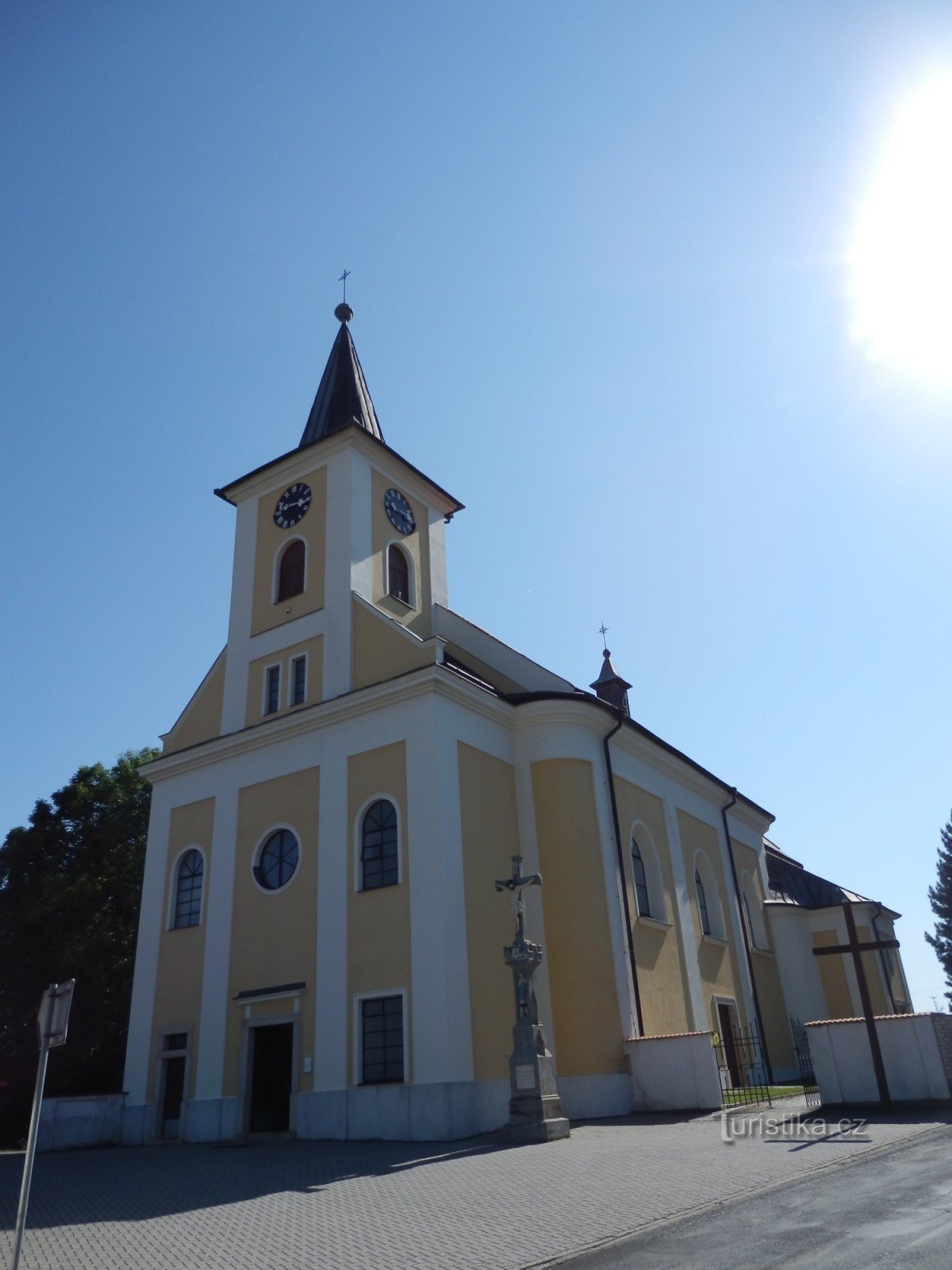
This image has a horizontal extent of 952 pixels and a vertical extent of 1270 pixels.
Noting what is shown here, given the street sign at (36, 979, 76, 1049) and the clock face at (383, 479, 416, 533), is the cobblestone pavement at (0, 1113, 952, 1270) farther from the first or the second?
the clock face at (383, 479, 416, 533)

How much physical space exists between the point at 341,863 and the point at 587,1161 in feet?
28.4

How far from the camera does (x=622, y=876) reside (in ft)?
72.7

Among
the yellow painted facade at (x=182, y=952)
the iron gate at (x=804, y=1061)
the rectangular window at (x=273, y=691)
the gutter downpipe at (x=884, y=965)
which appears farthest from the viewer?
the gutter downpipe at (x=884, y=965)

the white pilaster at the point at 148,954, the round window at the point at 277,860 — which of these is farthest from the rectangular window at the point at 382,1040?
the white pilaster at the point at 148,954

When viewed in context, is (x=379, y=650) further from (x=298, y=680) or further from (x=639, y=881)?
(x=639, y=881)

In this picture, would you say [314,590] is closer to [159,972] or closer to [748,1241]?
[159,972]

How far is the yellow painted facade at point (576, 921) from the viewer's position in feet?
63.5

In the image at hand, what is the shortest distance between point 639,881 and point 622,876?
199 cm

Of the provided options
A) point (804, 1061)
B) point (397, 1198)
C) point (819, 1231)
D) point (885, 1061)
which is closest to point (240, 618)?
point (397, 1198)

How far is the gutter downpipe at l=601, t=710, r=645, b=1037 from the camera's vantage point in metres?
20.8

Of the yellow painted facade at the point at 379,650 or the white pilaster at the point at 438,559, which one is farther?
the white pilaster at the point at 438,559

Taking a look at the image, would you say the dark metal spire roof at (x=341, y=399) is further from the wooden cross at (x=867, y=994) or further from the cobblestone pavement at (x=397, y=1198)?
the cobblestone pavement at (x=397, y=1198)

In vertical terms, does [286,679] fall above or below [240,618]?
below

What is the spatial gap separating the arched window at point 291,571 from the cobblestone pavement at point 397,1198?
13077mm
